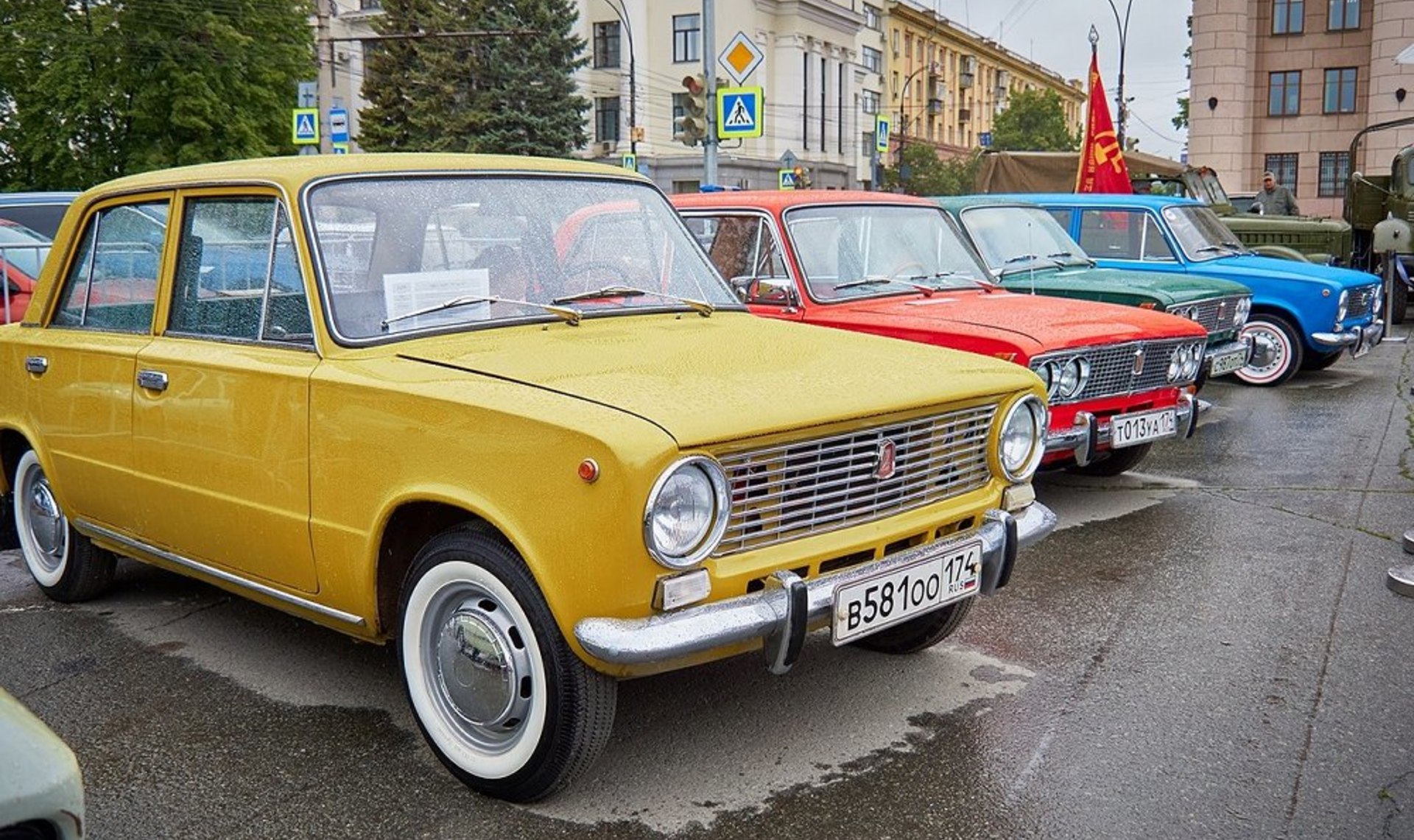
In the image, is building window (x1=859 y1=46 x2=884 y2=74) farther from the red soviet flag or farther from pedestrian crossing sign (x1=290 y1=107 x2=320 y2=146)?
the red soviet flag

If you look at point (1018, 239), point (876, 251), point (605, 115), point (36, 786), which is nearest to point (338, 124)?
point (1018, 239)

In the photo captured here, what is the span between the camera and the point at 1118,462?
7918 millimetres

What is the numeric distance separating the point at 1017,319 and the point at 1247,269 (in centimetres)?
575

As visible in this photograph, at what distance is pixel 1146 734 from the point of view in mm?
3994

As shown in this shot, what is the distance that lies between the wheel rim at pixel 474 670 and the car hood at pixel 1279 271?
30.0ft

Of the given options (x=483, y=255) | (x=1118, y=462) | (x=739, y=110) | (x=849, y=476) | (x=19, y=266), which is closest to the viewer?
(x=849, y=476)

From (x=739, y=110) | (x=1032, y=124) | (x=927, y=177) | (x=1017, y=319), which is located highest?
(x=1032, y=124)

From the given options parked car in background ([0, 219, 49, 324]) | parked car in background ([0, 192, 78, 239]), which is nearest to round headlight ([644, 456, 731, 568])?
parked car in background ([0, 219, 49, 324])

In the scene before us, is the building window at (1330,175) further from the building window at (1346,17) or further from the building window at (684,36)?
the building window at (684,36)

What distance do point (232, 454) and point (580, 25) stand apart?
62.3m

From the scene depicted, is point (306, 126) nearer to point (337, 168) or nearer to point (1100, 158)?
point (1100, 158)

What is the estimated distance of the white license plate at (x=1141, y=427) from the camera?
6.94 m

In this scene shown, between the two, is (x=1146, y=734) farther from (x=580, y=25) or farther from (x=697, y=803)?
(x=580, y=25)

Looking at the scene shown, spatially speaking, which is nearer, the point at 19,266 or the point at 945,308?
the point at 945,308
